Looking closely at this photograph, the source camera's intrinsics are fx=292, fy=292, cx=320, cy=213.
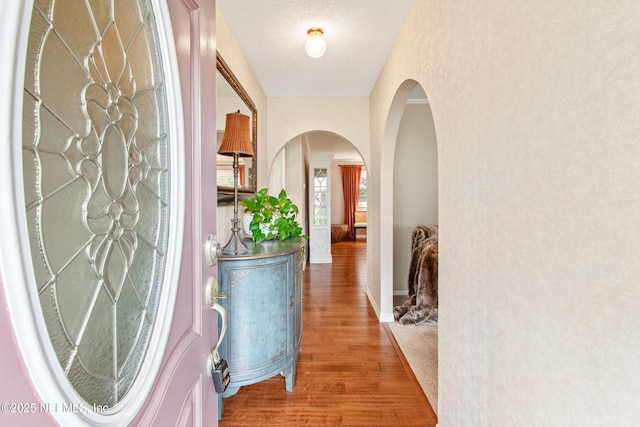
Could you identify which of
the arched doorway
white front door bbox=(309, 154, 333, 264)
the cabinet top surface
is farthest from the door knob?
white front door bbox=(309, 154, 333, 264)

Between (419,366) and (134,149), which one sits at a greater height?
(134,149)

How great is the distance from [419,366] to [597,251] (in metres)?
1.87

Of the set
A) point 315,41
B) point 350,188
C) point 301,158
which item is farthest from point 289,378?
point 350,188

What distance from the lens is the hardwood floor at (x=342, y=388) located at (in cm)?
169

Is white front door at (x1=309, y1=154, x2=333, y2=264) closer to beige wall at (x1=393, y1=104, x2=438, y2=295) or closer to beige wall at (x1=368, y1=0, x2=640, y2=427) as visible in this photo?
beige wall at (x1=393, y1=104, x2=438, y2=295)

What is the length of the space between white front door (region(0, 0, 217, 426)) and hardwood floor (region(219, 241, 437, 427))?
1.15 m

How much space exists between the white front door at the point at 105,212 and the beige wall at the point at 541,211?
0.90m

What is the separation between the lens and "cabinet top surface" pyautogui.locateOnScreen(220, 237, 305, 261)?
1670 mm

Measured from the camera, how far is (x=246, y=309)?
5.58 feet

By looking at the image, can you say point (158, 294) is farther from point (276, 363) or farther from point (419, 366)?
point (419, 366)

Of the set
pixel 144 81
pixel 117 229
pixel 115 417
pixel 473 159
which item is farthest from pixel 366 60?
pixel 115 417

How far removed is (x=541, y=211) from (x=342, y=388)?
1.71 metres

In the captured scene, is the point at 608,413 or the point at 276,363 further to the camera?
the point at 276,363

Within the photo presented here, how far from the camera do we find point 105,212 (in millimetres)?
497
